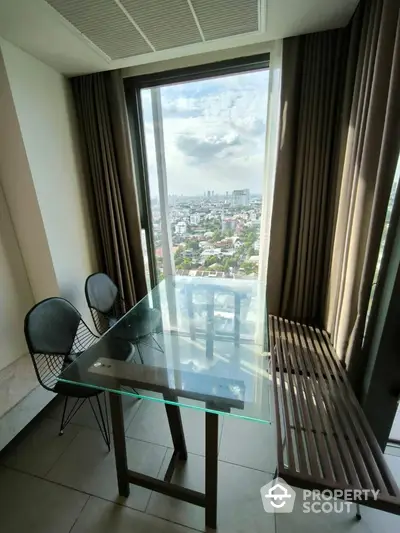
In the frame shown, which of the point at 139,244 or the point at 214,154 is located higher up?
the point at 214,154

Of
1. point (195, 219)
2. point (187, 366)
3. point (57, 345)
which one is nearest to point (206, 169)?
point (195, 219)

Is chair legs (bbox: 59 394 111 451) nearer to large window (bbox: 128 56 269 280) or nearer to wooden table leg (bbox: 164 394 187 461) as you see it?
wooden table leg (bbox: 164 394 187 461)

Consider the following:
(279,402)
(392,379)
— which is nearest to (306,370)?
(279,402)

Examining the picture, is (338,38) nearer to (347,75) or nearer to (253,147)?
(347,75)

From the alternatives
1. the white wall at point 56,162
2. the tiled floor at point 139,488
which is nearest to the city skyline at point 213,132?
the white wall at point 56,162

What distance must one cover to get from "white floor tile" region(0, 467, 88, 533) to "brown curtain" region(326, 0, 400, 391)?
62.6 inches

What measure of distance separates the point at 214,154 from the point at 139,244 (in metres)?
1.01

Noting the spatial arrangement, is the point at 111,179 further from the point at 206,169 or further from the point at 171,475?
the point at 171,475

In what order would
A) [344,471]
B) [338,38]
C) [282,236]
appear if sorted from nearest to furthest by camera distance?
[344,471]
[338,38]
[282,236]

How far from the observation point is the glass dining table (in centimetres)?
108

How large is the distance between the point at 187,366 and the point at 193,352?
0.14 meters

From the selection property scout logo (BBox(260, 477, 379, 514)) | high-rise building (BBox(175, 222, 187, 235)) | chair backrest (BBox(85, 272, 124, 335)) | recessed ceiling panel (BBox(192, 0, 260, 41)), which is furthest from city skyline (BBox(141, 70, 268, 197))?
property scout logo (BBox(260, 477, 379, 514))

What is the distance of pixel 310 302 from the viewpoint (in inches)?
73.7

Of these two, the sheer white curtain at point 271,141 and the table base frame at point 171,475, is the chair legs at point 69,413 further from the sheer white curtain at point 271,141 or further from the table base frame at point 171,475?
the sheer white curtain at point 271,141
